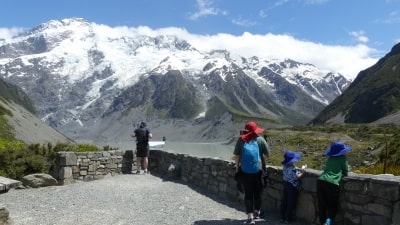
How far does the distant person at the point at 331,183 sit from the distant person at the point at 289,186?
3.90 feet

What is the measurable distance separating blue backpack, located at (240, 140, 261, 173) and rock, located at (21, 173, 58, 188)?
9.30m

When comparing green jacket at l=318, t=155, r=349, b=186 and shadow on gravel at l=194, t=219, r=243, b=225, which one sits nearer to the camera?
green jacket at l=318, t=155, r=349, b=186

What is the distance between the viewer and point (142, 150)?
21297 mm

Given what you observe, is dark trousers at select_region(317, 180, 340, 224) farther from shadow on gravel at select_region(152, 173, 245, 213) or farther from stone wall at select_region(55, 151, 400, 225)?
shadow on gravel at select_region(152, 173, 245, 213)

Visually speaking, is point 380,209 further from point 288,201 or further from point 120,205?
point 120,205

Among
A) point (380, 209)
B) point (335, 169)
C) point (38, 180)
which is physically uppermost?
point (335, 169)

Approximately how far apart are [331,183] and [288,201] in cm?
165

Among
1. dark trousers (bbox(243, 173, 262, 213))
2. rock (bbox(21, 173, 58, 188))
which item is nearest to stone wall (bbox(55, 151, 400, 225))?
rock (bbox(21, 173, 58, 188))

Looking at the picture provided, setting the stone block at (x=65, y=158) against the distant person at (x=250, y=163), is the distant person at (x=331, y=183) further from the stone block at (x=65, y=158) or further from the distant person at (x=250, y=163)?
the stone block at (x=65, y=158)

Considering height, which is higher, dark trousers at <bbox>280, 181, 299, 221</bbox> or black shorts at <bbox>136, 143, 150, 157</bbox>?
black shorts at <bbox>136, 143, 150, 157</bbox>

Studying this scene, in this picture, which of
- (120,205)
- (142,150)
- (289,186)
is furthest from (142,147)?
(289,186)

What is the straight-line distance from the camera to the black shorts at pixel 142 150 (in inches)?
836

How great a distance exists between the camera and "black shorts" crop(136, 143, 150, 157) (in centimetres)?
2123

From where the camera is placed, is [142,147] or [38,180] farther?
[142,147]
